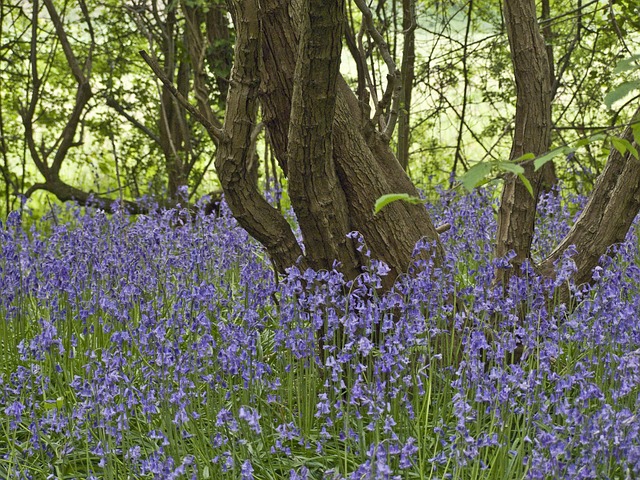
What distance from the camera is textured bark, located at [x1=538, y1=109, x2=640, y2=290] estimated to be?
400 centimetres

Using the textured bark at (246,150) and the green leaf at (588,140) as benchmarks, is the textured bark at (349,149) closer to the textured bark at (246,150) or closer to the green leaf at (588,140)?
the textured bark at (246,150)

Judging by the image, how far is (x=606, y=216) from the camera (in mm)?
4062

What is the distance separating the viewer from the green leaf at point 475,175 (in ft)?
5.74

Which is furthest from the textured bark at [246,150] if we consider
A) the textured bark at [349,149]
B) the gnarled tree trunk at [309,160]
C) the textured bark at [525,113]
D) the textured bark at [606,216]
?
the textured bark at [606,216]

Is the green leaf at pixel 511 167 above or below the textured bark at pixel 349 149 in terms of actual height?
below

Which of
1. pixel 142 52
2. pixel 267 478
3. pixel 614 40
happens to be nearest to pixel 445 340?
pixel 267 478

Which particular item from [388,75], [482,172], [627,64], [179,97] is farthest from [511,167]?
[388,75]

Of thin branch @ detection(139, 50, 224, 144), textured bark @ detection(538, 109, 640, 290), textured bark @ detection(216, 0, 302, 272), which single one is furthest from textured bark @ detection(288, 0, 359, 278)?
textured bark @ detection(538, 109, 640, 290)

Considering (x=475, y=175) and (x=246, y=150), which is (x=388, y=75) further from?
(x=475, y=175)

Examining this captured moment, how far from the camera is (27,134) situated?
7.80 metres

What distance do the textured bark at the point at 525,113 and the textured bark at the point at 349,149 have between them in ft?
1.35

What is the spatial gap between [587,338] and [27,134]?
20.1ft

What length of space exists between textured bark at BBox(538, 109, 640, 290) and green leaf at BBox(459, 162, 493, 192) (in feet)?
7.58

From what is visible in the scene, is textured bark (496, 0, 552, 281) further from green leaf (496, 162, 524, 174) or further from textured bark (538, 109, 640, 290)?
green leaf (496, 162, 524, 174)
